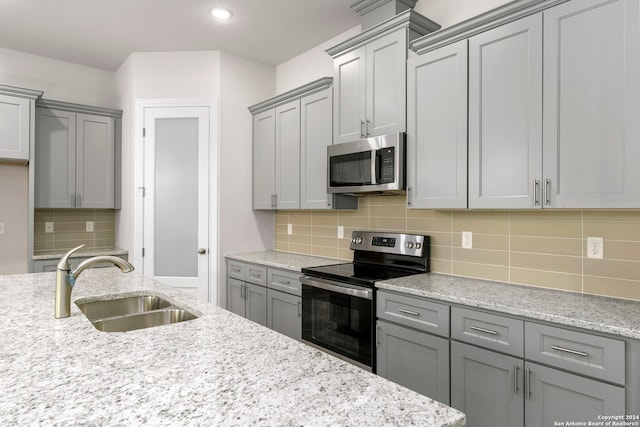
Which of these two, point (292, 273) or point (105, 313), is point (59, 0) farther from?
point (292, 273)

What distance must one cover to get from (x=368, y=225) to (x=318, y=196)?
47cm

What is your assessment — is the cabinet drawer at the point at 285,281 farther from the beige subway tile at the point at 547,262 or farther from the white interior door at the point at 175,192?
the beige subway tile at the point at 547,262

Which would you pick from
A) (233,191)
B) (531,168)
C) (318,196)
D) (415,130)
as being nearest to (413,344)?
(531,168)

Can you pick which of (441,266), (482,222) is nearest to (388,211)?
(441,266)

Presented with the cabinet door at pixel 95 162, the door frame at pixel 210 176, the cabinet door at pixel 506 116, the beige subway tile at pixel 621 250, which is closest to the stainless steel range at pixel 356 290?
the cabinet door at pixel 506 116

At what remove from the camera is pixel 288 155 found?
139 inches

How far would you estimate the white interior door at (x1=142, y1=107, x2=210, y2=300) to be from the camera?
3.81 meters

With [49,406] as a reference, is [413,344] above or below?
below

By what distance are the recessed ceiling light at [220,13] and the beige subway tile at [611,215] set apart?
9.16ft

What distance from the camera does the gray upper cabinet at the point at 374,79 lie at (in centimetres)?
250

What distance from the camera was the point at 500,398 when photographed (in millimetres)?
1773

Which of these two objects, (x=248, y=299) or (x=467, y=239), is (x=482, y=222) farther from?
(x=248, y=299)

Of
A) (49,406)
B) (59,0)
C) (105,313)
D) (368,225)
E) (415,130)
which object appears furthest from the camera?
(368,225)

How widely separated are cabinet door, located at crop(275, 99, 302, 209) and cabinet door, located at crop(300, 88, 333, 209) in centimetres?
7
